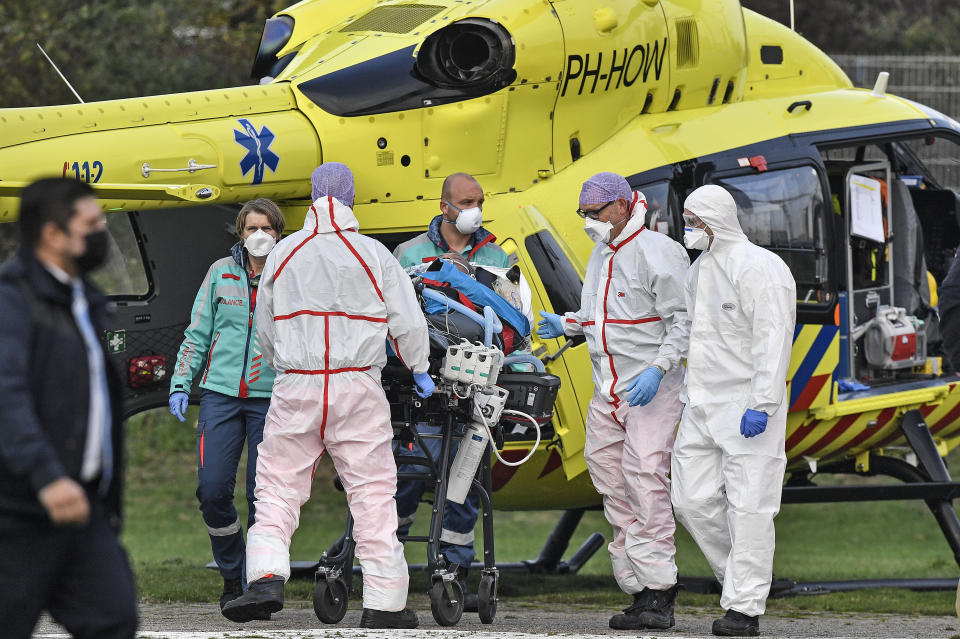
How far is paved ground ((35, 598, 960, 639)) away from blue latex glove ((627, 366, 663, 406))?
100 centimetres

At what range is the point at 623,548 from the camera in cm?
662

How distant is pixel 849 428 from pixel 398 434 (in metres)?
3.36

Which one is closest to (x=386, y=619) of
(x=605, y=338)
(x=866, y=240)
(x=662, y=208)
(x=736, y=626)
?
(x=736, y=626)

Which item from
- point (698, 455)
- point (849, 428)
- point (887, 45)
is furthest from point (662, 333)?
point (887, 45)

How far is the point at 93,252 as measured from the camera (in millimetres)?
3721

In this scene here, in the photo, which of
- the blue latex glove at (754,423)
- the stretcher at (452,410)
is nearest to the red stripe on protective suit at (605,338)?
the stretcher at (452,410)

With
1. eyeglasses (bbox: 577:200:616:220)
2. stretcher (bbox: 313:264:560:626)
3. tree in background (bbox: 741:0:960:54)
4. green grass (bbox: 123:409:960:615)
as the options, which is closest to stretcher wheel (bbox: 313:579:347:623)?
stretcher (bbox: 313:264:560:626)

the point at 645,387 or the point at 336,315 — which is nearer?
the point at 336,315

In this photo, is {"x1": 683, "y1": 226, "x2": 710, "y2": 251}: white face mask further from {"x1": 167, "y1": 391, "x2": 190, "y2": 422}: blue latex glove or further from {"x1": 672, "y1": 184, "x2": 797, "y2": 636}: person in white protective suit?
{"x1": 167, "y1": 391, "x2": 190, "y2": 422}: blue latex glove

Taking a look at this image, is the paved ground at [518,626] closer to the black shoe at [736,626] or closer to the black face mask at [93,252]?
the black shoe at [736,626]

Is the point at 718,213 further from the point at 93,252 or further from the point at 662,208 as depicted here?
the point at 93,252

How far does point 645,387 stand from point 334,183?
1612 millimetres

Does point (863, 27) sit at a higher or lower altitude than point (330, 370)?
higher

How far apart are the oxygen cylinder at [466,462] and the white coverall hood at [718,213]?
1.31 meters
